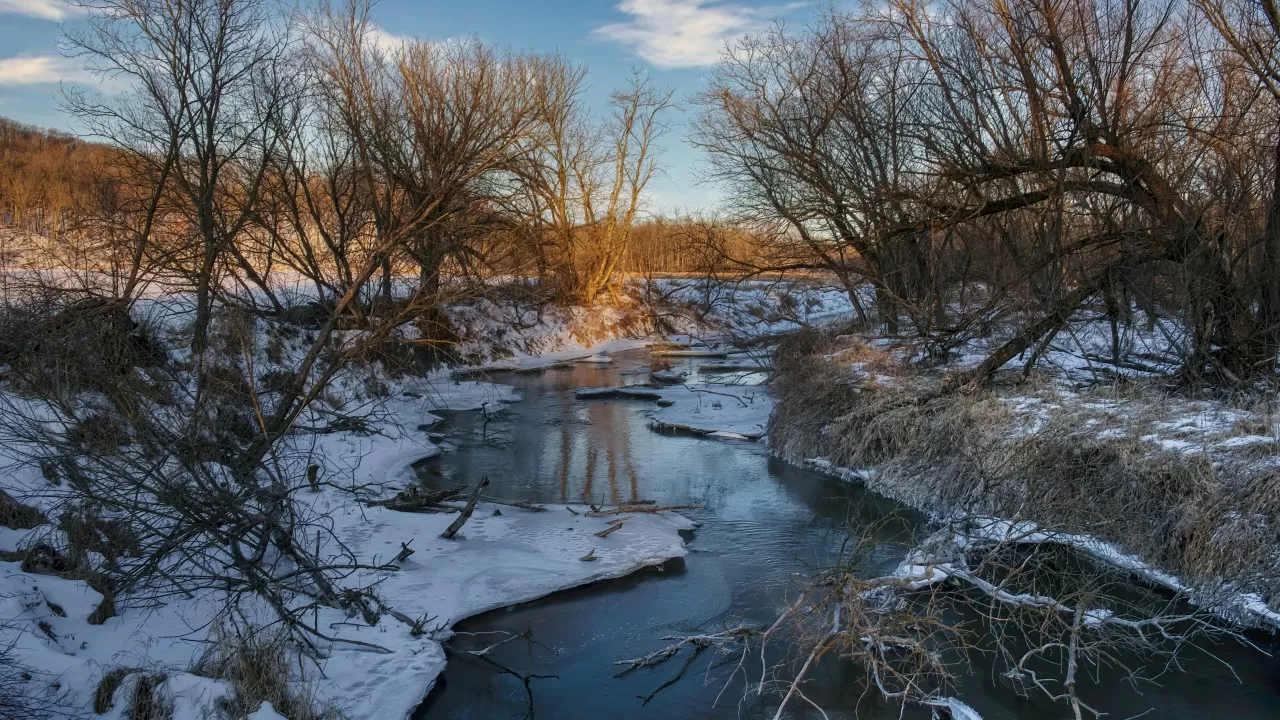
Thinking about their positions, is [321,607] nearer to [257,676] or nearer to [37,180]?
[257,676]

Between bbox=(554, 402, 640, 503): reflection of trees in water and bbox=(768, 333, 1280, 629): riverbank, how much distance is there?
250cm

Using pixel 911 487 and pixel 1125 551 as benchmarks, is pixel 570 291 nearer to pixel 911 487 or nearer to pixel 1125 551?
pixel 911 487

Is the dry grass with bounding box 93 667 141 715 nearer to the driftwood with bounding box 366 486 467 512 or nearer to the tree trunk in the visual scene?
the driftwood with bounding box 366 486 467 512

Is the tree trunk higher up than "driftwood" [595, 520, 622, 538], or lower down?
higher up

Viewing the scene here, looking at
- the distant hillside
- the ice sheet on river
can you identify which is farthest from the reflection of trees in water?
the distant hillside

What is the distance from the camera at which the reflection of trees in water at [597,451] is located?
10.2 metres

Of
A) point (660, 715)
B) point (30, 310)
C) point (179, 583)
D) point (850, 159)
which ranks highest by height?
point (850, 159)

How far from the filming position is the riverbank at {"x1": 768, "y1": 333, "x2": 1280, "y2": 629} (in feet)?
20.8

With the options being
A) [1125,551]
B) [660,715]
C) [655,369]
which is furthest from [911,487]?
[655,369]

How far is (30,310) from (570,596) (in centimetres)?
665

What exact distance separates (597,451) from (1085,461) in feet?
22.0

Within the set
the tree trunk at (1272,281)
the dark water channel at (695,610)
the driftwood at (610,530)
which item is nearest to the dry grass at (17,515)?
the dark water channel at (695,610)

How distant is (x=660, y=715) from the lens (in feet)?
A: 17.0

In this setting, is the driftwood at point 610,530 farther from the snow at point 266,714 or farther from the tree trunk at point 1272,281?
the tree trunk at point 1272,281
